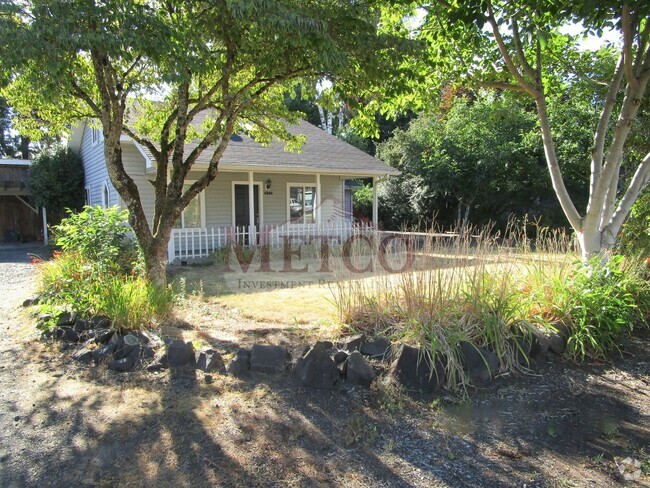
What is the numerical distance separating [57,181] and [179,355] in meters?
16.3

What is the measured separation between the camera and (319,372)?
143 inches

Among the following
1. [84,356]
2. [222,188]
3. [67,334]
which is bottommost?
[84,356]

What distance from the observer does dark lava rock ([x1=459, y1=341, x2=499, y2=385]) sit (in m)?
3.77

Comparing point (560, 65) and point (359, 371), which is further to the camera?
point (560, 65)

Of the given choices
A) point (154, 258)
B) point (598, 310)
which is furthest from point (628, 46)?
point (154, 258)

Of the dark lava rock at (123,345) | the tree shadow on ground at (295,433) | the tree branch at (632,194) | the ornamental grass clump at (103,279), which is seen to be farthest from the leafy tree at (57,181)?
the tree branch at (632,194)

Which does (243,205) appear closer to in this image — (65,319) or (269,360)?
(65,319)

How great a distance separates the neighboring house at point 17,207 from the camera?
19.0 m

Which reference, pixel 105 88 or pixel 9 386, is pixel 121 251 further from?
pixel 9 386

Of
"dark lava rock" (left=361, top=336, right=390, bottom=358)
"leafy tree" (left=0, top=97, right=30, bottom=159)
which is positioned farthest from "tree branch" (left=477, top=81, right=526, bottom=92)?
"leafy tree" (left=0, top=97, right=30, bottom=159)

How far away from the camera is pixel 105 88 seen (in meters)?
5.19

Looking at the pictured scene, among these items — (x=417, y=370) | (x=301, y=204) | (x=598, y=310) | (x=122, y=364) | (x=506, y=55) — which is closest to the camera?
(x=417, y=370)

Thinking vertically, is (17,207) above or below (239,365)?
above

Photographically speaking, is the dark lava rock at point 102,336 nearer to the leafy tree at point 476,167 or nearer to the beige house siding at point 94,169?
the beige house siding at point 94,169
